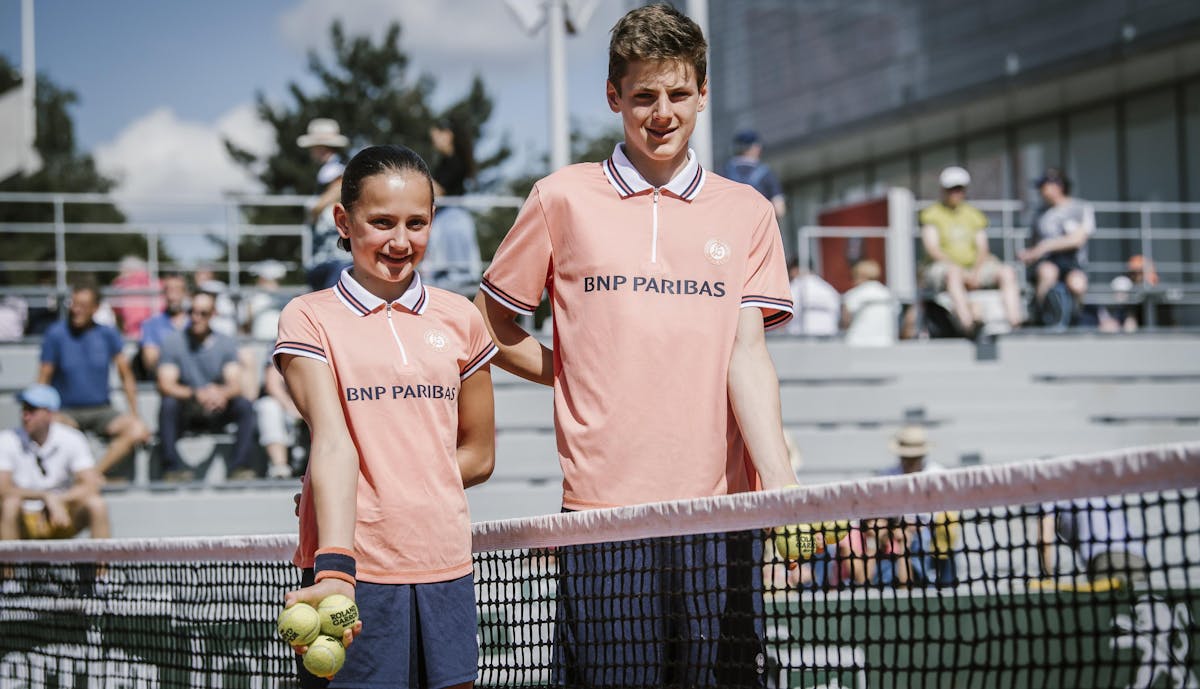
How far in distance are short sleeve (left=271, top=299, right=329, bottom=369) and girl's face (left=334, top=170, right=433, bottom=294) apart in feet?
0.58

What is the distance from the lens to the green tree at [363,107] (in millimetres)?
58625

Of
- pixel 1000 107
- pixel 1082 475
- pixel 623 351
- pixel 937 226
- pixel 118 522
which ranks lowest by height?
pixel 118 522

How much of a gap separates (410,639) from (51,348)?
27.3 feet

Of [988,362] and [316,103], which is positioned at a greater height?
[316,103]

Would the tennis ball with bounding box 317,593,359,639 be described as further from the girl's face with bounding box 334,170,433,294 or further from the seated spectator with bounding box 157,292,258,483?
the seated spectator with bounding box 157,292,258,483

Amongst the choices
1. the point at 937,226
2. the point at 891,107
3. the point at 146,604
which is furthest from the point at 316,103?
the point at 146,604

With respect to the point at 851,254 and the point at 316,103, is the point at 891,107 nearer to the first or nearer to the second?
the point at 851,254

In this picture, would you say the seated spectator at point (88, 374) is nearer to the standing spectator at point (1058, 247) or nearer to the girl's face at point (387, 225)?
the girl's face at point (387, 225)

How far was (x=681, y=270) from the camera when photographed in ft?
10.4

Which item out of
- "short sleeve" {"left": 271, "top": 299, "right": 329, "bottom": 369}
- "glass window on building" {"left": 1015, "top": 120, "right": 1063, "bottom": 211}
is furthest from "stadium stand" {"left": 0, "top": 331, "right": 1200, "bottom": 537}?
"glass window on building" {"left": 1015, "top": 120, "right": 1063, "bottom": 211}

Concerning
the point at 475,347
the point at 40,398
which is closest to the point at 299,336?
the point at 475,347

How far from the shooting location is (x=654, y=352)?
3.10 meters

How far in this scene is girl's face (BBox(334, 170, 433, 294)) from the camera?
10.3 feet

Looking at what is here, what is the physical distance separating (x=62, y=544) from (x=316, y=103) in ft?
185
